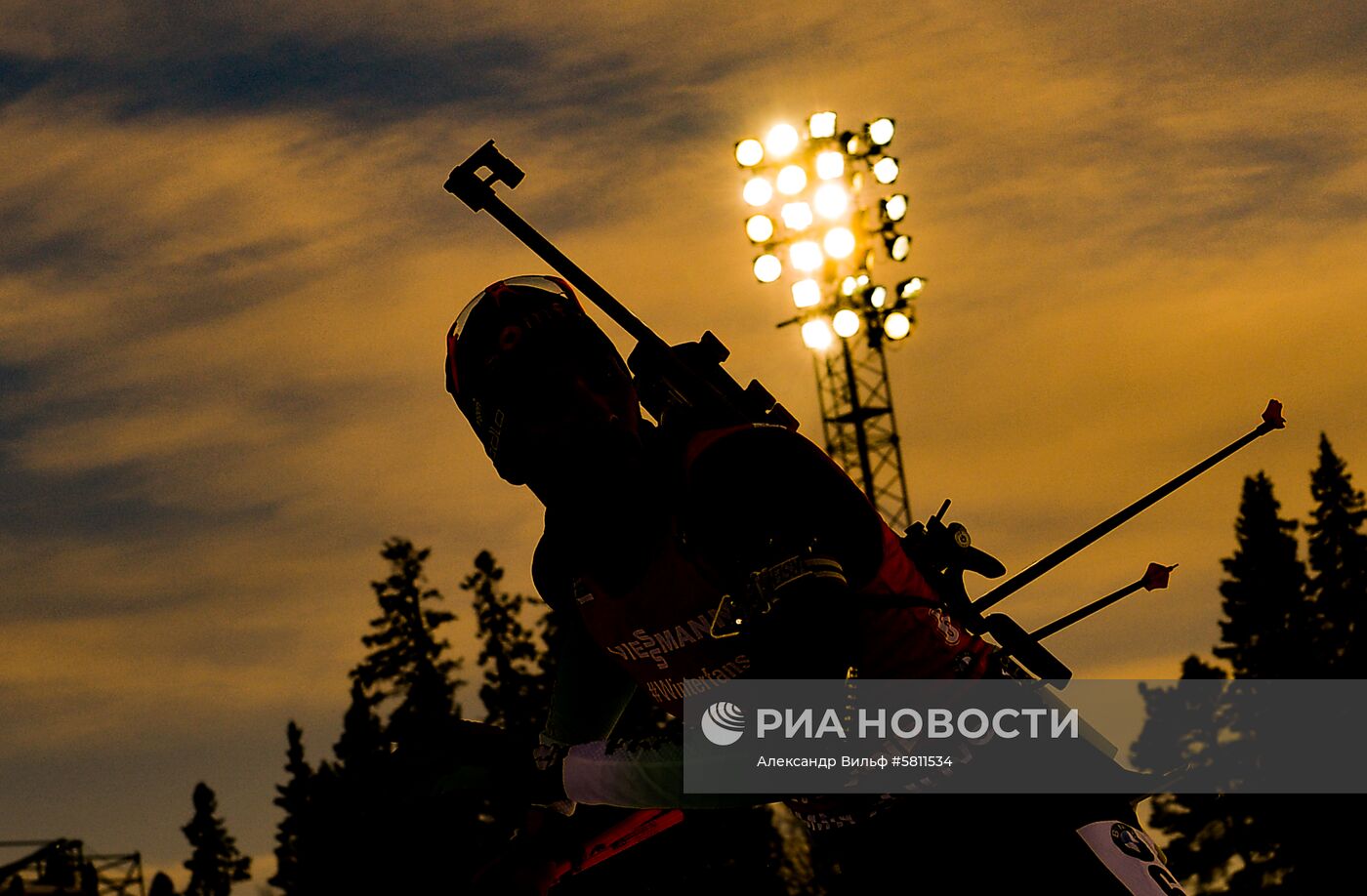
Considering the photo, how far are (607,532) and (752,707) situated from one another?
1.85ft

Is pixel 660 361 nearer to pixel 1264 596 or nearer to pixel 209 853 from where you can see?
pixel 1264 596

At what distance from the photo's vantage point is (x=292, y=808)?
7694 cm

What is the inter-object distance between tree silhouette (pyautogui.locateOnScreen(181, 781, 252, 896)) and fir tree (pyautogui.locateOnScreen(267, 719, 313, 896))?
1756 centimetres

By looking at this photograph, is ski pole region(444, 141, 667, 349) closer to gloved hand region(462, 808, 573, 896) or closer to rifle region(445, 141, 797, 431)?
rifle region(445, 141, 797, 431)

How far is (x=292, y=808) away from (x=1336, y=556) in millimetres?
46739

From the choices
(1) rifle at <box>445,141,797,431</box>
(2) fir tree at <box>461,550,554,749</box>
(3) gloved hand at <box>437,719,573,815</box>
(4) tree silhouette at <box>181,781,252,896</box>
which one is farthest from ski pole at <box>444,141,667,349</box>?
(4) tree silhouette at <box>181,781,252,896</box>

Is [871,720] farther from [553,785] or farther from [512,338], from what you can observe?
[512,338]

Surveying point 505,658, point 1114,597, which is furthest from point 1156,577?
point 505,658

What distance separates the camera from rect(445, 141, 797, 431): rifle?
14.6 ft

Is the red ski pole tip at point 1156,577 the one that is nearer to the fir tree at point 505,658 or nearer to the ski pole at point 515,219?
the ski pole at point 515,219

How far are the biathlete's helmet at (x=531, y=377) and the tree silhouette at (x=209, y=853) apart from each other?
94.1 metres

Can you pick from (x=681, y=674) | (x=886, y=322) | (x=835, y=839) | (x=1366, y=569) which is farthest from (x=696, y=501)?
(x=1366, y=569)

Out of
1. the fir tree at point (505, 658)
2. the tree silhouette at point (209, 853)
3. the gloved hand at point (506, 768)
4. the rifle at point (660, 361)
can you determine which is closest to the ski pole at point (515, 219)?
the rifle at point (660, 361)

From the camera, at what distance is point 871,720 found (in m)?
4.17
